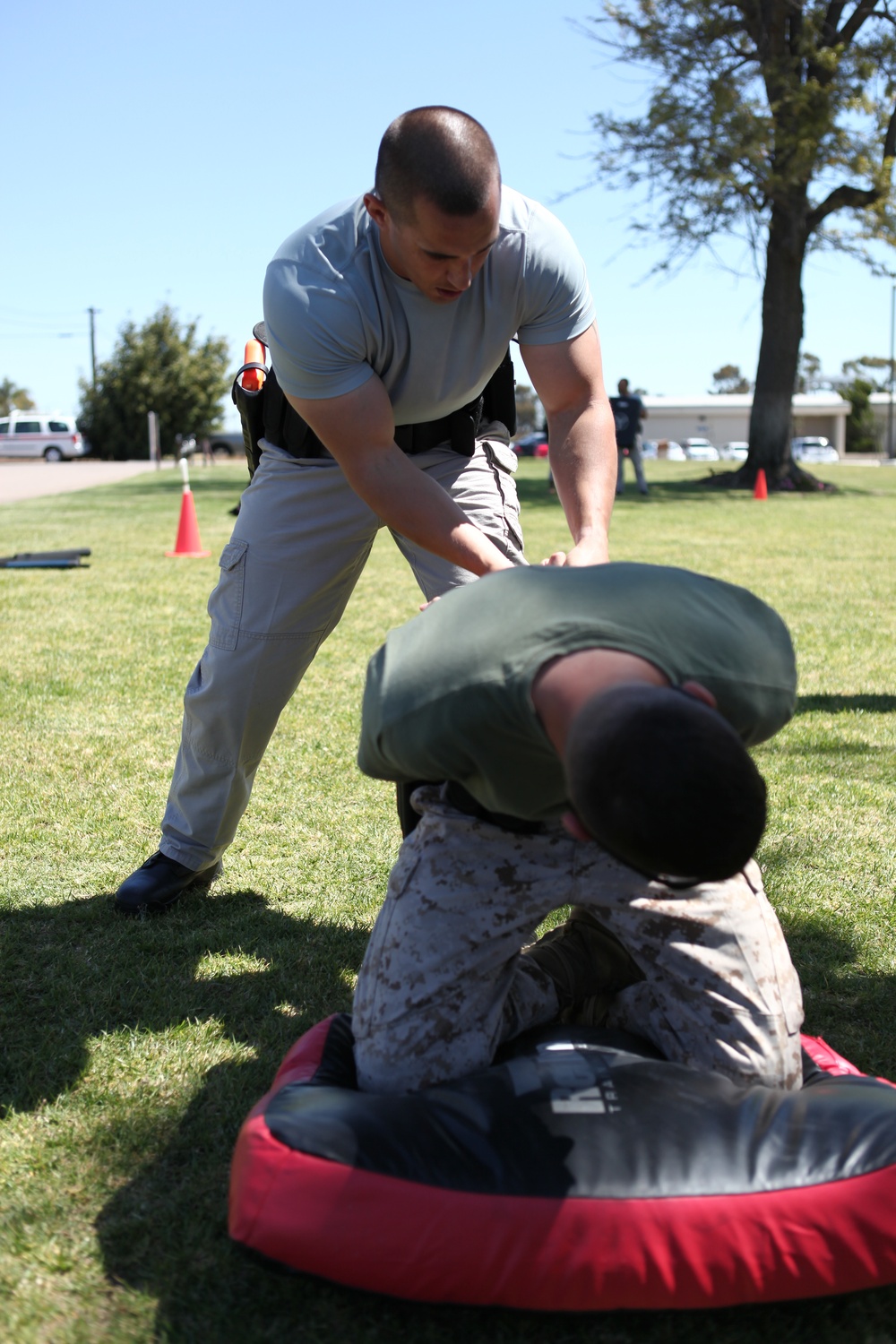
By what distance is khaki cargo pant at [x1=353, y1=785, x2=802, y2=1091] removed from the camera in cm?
219

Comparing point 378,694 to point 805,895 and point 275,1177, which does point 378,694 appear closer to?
point 275,1177

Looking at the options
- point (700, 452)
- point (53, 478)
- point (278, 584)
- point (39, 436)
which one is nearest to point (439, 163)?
point (278, 584)

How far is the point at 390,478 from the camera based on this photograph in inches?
105

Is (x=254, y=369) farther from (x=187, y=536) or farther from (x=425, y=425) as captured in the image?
(x=187, y=536)

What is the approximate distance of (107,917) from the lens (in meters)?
3.25

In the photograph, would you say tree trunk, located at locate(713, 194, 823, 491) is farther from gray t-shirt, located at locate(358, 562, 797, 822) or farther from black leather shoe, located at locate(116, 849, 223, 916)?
gray t-shirt, located at locate(358, 562, 797, 822)

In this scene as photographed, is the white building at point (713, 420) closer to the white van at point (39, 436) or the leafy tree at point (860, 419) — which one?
the leafy tree at point (860, 419)

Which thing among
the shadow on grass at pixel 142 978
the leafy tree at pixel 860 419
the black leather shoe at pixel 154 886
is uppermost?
the leafy tree at pixel 860 419

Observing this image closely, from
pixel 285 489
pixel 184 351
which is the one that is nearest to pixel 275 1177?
pixel 285 489

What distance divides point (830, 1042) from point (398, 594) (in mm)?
6569

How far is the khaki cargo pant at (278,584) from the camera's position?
306 centimetres

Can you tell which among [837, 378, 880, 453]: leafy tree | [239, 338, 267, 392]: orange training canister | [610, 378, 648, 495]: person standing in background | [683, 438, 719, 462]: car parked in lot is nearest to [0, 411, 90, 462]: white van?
[683, 438, 719, 462]: car parked in lot

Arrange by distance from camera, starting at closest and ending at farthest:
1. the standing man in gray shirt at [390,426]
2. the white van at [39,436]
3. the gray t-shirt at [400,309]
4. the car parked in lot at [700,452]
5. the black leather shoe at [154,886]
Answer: the standing man in gray shirt at [390,426] → the gray t-shirt at [400,309] → the black leather shoe at [154,886] → the white van at [39,436] → the car parked in lot at [700,452]

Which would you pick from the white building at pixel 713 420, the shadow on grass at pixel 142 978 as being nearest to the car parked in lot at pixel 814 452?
the white building at pixel 713 420
